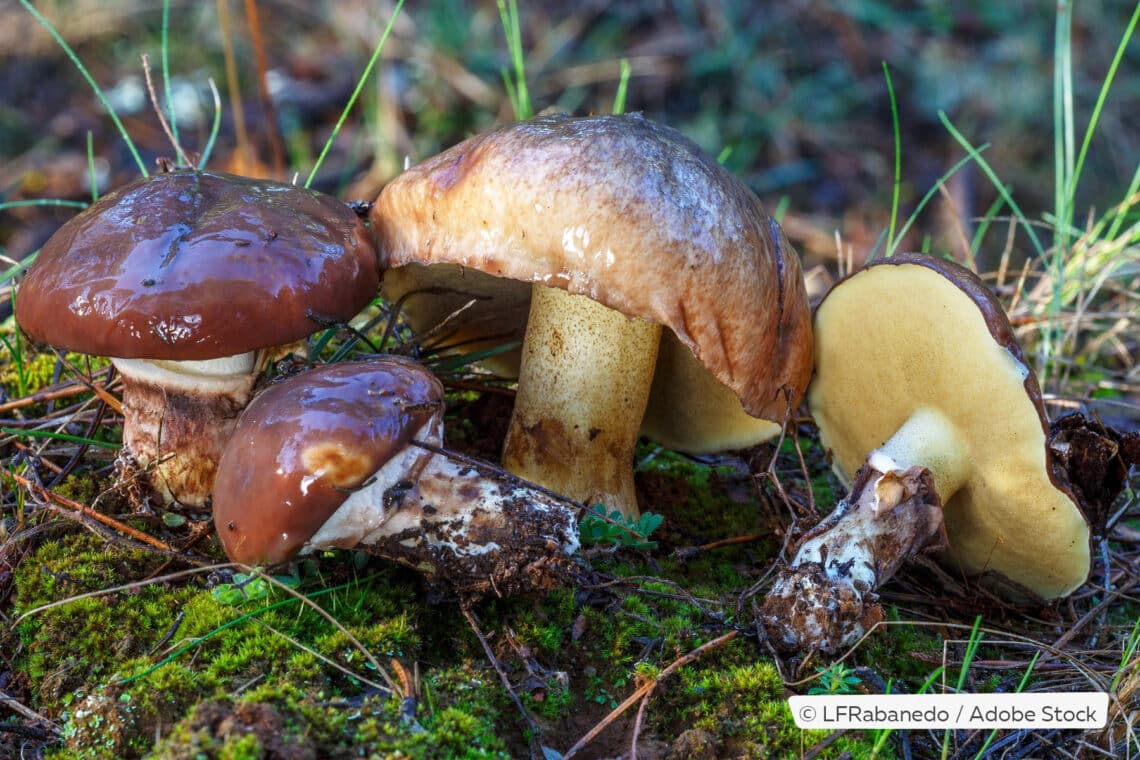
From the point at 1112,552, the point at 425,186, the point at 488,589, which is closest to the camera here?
the point at 488,589

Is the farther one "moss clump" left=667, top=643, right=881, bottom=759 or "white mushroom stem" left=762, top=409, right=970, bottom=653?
"white mushroom stem" left=762, top=409, right=970, bottom=653

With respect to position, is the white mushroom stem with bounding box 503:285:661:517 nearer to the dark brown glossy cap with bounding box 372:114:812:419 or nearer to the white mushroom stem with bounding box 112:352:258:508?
the dark brown glossy cap with bounding box 372:114:812:419

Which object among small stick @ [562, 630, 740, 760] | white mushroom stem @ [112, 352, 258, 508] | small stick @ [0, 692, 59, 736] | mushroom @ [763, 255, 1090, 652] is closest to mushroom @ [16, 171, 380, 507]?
white mushroom stem @ [112, 352, 258, 508]

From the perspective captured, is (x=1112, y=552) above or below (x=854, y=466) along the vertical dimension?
below

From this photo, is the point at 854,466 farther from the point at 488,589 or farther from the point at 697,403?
the point at 488,589

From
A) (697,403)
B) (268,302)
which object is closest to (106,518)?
(268,302)

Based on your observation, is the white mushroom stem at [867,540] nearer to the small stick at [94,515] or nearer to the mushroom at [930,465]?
the mushroom at [930,465]

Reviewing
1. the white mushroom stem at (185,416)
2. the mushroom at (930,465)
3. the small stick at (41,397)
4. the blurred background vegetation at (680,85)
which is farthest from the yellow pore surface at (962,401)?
the blurred background vegetation at (680,85)
